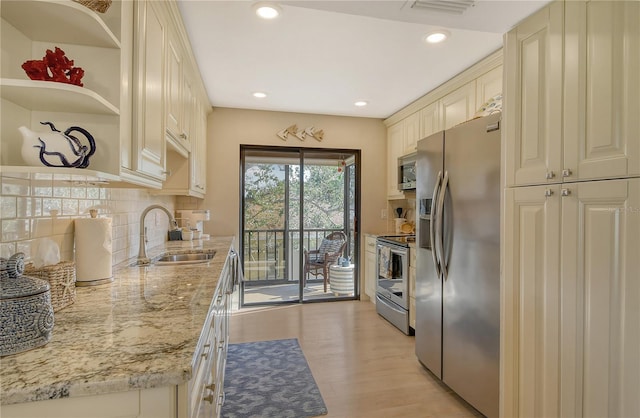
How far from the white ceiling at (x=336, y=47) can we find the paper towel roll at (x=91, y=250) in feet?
4.39

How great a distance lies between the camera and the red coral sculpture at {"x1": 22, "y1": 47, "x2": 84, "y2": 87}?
90 centimetres

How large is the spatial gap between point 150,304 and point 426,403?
1829 mm

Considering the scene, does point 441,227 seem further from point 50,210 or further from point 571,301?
point 50,210

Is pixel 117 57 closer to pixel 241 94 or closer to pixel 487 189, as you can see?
pixel 487 189

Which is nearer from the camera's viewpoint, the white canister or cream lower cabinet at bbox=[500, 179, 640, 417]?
cream lower cabinet at bbox=[500, 179, 640, 417]

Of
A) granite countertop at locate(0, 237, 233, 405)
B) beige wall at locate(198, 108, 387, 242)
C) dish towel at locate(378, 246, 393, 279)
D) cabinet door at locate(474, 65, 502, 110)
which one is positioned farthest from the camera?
beige wall at locate(198, 108, 387, 242)

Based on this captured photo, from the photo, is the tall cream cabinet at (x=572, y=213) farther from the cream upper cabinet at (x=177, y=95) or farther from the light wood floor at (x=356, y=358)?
the cream upper cabinet at (x=177, y=95)

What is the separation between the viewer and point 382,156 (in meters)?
4.36

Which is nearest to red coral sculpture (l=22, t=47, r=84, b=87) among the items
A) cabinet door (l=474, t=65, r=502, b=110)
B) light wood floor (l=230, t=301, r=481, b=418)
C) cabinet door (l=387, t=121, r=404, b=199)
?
light wood floor (l=230, t=301, r=481, b=418)

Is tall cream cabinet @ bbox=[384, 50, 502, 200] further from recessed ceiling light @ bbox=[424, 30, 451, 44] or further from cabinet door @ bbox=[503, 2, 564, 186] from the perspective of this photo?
cabinet door @ bbox=[503, 2, 564, 186]

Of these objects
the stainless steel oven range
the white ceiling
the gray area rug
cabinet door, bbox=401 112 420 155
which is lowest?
the gray area rug

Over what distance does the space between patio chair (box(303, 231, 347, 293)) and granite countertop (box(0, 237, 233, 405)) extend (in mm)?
3174

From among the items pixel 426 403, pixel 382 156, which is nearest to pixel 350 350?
pixel 426 403

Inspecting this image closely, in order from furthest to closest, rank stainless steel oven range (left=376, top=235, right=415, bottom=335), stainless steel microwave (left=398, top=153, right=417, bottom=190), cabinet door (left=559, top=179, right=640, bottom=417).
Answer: stainless steel microwave (left=398, top=153, right=417, bottom=190) → stainless steel oven range (left=376, top=235, right=415, bottom=335) → cabinet door (left=559, top=179, right=640, bottom=417)
